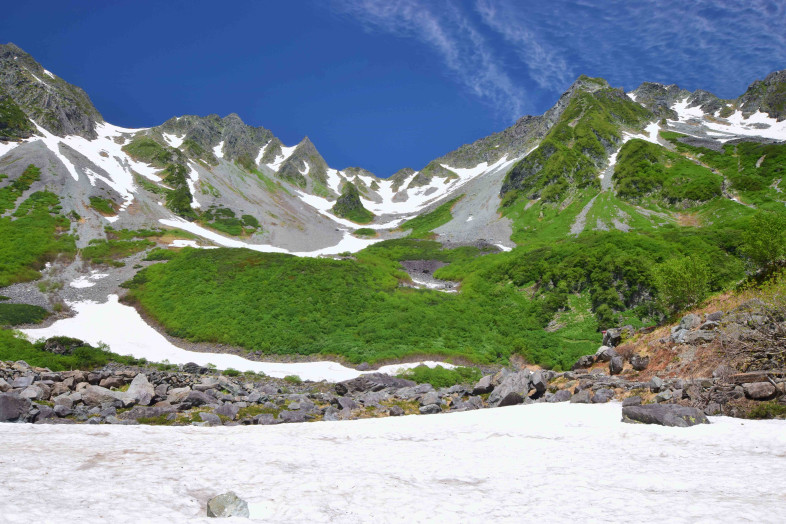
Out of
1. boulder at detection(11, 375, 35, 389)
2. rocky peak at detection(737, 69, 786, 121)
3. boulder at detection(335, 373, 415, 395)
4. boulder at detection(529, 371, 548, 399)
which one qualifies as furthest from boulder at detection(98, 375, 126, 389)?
rocky peak at detection(737, 69, 786, 121)

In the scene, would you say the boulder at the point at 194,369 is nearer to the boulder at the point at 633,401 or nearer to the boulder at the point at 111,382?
the boulder at the point at 111,382

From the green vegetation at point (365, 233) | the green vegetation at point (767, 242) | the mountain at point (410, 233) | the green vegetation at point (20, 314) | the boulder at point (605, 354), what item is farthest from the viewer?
the green vegetation at point (365, 233)

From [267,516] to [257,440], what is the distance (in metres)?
5.97

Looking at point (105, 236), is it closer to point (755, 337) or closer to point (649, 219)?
point (755, 337)

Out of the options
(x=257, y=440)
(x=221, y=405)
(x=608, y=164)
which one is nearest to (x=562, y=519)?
(x=257, y=440)

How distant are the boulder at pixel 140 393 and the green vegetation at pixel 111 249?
5561cm

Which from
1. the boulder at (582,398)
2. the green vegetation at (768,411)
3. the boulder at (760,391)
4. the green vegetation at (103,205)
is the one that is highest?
the green vegetation at (103,205)

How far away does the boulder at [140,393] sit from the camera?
16.0 meters

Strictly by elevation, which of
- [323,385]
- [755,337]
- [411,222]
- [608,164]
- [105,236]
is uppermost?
[608,164]

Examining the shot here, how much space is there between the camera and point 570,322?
43.0 meters

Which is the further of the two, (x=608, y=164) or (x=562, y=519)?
(x=608, y=164)

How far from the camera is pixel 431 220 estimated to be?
142000mm

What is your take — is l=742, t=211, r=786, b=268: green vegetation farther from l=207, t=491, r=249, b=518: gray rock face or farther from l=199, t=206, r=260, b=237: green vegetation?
l=199, t=206, r=260, b=237: green vegetation

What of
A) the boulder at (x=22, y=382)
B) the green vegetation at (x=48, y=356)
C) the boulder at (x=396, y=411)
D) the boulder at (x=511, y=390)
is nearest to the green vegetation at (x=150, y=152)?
the green vegetation at (x=48, y=356)
